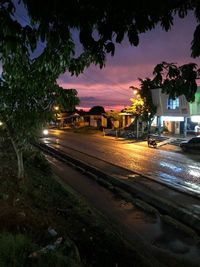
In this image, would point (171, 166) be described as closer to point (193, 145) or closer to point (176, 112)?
point (193, 145)

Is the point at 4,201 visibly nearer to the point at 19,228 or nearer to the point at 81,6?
the point at 19,228

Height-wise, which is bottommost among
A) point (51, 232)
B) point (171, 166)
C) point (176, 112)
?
point (171, 166)

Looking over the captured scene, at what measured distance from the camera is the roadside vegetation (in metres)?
5.52

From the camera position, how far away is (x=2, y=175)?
42.4ft

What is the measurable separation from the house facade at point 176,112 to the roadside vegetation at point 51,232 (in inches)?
1296

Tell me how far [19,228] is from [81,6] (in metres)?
4.63

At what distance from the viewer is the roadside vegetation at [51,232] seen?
5.52 metres

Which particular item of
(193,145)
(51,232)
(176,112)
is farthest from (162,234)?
(176,112)

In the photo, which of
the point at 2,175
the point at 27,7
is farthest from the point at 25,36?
the point at 2,175

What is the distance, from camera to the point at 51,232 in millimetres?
6941

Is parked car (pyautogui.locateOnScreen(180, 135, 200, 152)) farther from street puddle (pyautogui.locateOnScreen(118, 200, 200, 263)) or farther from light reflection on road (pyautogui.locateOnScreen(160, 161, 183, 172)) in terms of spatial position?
street puddle (pyautogui.locateOnScreen(118, 200, 200, 263))

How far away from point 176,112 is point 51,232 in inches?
1669

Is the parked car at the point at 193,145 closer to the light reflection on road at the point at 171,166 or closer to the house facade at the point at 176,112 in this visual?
the light reflection on road at the point at 171,166

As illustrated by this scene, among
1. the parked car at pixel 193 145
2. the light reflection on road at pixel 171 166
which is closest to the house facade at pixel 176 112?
the parked car at pixel 193 145
